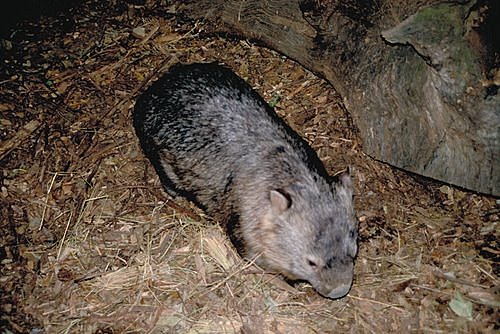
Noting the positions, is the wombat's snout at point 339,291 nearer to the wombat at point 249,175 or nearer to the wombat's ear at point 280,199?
the wombat at point 249,175

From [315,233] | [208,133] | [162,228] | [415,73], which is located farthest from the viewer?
[162,228]

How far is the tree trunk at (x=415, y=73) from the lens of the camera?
411cm

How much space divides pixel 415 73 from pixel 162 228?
8.73 ft

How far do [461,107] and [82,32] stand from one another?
448 cm

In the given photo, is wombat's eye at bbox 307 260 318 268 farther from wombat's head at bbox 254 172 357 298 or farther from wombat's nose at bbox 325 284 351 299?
wombat's nose at bbox 325 284 351 299

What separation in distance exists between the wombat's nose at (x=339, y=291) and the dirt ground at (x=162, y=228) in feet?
1.19

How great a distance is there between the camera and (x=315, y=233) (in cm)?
390

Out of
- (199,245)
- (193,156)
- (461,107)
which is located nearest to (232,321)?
(199,245)

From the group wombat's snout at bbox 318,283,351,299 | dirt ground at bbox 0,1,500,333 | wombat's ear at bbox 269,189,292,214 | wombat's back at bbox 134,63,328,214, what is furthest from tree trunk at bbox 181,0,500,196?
wombat's snout at bbox 318,283,351,299

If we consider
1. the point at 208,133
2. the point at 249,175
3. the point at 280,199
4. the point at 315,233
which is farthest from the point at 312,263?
the point at 208,133

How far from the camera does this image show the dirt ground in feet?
14.0

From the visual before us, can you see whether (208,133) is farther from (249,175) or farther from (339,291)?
(339,291)

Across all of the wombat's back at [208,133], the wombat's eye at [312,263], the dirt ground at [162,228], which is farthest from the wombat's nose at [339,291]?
the wombat's back at [208,133]

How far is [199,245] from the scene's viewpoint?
4.71m
